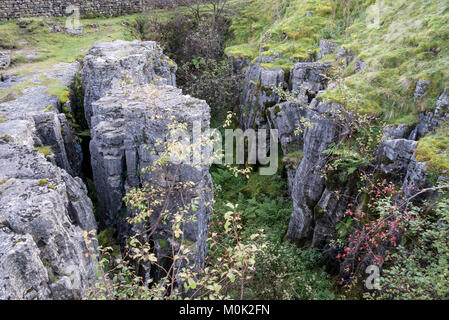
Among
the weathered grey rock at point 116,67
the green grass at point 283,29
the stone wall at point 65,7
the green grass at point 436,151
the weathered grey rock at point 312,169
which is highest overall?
the stone wall at point 65,7

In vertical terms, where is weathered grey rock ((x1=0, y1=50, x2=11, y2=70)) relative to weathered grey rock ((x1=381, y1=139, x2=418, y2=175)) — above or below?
above

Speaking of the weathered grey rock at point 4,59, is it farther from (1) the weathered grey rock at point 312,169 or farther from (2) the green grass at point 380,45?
(1) the weathered grey rock at point 312,169

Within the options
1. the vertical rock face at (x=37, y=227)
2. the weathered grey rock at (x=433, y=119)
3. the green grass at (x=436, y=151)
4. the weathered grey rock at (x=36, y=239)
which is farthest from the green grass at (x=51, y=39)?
the green grass at (x=436, y=151)

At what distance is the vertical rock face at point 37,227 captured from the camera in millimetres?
4316

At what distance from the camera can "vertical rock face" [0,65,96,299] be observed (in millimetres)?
4316

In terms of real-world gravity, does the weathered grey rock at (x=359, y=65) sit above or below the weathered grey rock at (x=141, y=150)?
above

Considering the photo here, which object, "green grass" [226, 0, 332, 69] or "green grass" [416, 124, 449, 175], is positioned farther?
"green grass" [226, 0, 332, 69]

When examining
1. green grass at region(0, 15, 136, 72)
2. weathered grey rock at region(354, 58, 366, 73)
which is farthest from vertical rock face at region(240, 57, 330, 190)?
green grass at region(0, 15, 136, 72)

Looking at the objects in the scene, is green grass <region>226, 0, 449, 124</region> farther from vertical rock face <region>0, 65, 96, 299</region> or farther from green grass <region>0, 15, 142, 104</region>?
green grass <region>0, 15, 142, 104</region>

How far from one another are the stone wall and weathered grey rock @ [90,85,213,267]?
18359mm

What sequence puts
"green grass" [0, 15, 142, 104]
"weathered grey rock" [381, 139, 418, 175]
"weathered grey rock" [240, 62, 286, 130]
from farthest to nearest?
"weathered grey rock" [240, 62, 286, 130] < "green grass" [0, 15, 142, 104] < "weathered grey rock" [381, 139, 418, 175]

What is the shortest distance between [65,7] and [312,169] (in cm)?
2419

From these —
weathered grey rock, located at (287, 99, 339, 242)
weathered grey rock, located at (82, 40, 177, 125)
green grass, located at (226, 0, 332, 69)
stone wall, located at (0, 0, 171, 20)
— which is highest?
stone wall, located at (0, 0, 171, 20)

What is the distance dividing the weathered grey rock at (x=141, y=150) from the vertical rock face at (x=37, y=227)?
1.35 meters
